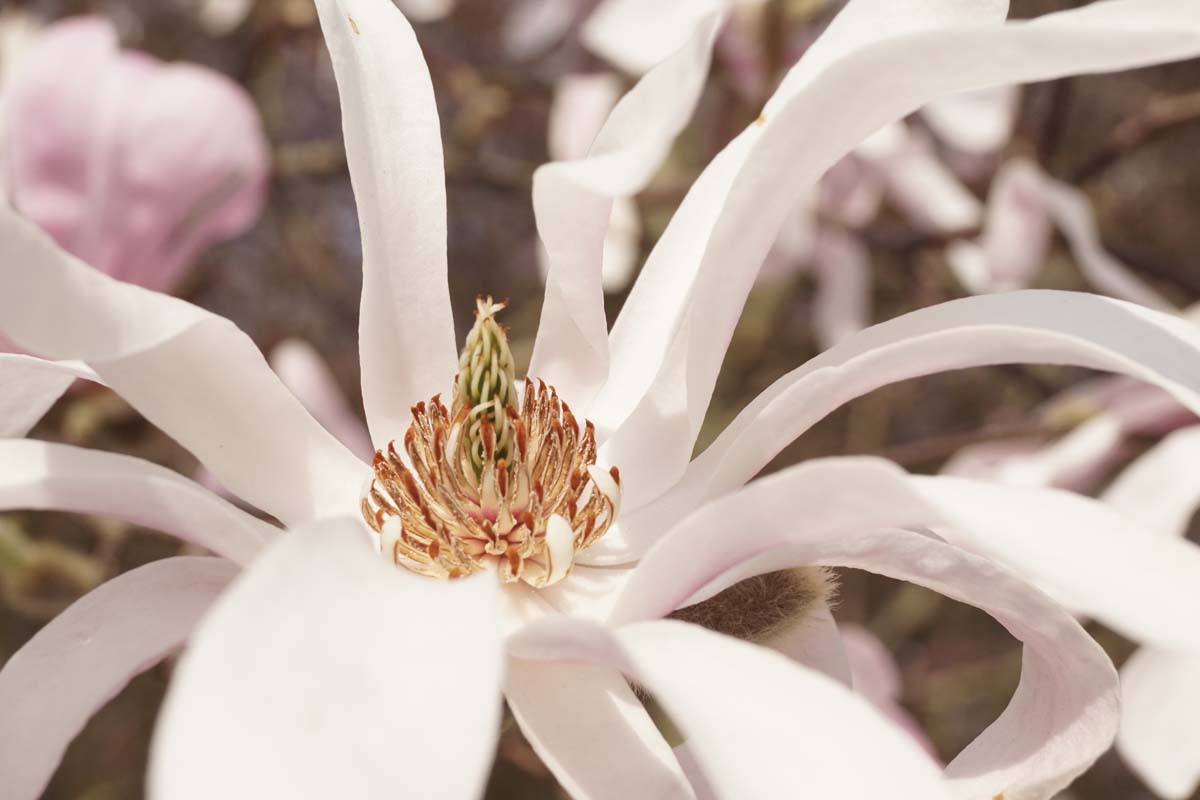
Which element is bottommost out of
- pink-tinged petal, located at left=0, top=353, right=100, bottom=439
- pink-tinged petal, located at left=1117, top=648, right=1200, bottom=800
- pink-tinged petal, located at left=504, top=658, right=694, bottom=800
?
pink-tinged petal, located at left=1117, top=648, right=1200, bottom=800

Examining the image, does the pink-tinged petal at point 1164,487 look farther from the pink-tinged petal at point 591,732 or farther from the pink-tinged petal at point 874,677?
the pink-tinged petal at point 591,732

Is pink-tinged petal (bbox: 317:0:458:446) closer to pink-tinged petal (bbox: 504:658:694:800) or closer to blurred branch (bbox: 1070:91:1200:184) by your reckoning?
pink-tinged petal (bbox: 504:658:694:800)

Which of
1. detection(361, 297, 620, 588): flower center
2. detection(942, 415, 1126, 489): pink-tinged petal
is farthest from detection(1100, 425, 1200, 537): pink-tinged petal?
detection(361, 297, 620, 588): flower center

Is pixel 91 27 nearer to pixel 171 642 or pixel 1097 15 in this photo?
pixel 171 642

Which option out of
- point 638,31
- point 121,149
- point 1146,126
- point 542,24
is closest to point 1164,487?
point 1146,126

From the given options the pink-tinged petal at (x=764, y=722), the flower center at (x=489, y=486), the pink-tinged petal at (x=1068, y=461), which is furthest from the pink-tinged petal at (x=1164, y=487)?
the pink-tinged petal at (x=764, y=722)
